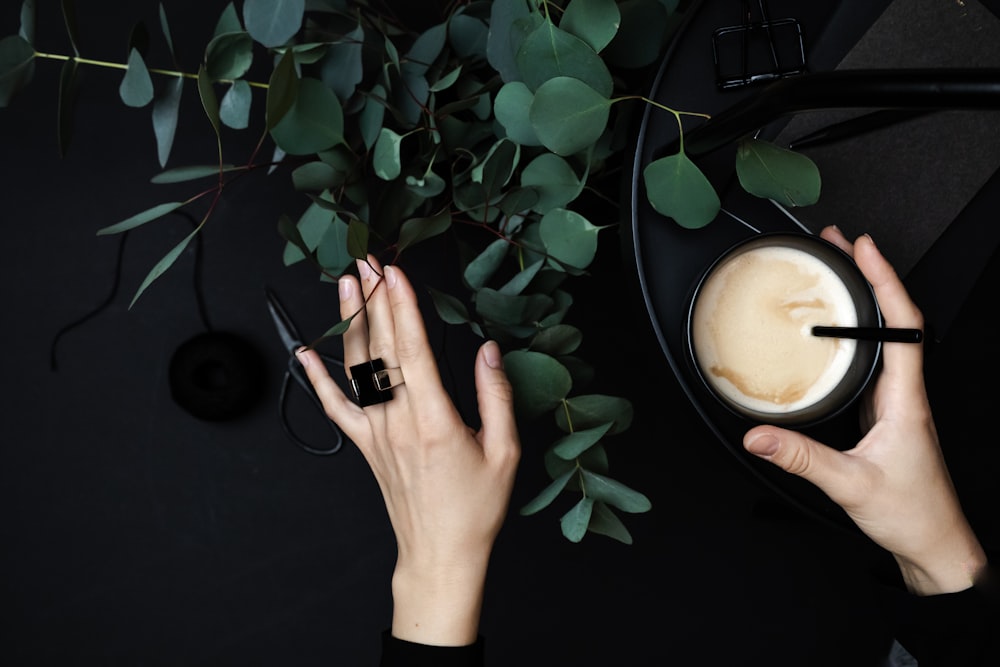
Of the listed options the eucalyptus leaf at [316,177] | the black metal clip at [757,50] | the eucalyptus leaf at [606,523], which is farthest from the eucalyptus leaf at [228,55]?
the eucalyptus leaf at [606,523]

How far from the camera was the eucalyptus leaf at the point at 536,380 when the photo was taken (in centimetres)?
72

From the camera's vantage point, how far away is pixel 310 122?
26.5 inches

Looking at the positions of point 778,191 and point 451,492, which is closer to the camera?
point 778,191

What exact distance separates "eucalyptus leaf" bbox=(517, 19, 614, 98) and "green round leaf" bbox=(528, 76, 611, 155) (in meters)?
0.02

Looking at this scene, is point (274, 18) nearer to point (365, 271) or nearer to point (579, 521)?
point (365, 271)

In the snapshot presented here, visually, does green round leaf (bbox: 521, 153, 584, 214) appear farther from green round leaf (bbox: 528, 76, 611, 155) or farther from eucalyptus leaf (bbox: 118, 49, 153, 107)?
eucalyptus leaf (bbox: 118, 49, 153, 107)

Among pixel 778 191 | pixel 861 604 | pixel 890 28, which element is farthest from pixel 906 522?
pixel 861 604

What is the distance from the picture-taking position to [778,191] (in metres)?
0.60

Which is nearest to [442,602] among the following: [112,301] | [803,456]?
[803,456]

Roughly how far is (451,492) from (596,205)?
0.58 meters

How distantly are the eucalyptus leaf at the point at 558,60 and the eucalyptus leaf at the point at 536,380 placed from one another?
0.25m

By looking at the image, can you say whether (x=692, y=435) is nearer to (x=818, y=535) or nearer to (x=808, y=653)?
(x=818, y=535)

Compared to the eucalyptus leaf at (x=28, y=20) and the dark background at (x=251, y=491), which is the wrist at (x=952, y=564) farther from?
the eucalyptus leaf at (x=28, y=20)

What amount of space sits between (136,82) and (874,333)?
693 millimetres
